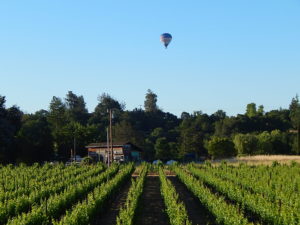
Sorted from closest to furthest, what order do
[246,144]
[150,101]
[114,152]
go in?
[114,152]
[246,144]
[150,101]

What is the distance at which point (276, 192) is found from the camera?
773 inches

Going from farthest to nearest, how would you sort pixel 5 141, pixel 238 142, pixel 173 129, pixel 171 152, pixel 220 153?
pixel 173 129 → pixel 171 152 → pixel 238 142 → pixel 220 153 → pixel 5 141

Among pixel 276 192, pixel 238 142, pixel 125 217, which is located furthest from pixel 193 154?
pixel 125 217

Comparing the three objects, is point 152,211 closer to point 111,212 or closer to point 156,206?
point 156,206

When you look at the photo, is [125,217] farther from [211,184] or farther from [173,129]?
[173,129]

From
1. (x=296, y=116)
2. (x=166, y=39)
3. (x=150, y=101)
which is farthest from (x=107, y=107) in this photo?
(x=166, y=39)

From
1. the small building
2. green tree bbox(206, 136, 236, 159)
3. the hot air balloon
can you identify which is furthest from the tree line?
the hot air balloon

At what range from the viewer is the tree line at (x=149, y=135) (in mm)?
59031

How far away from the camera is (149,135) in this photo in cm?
9550

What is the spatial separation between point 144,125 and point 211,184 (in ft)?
266

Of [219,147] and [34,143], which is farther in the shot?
[219,147]

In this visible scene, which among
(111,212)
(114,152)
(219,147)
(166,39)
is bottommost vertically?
(111,212)

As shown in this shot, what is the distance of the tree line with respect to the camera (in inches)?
2324

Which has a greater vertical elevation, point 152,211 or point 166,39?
point 166,39
